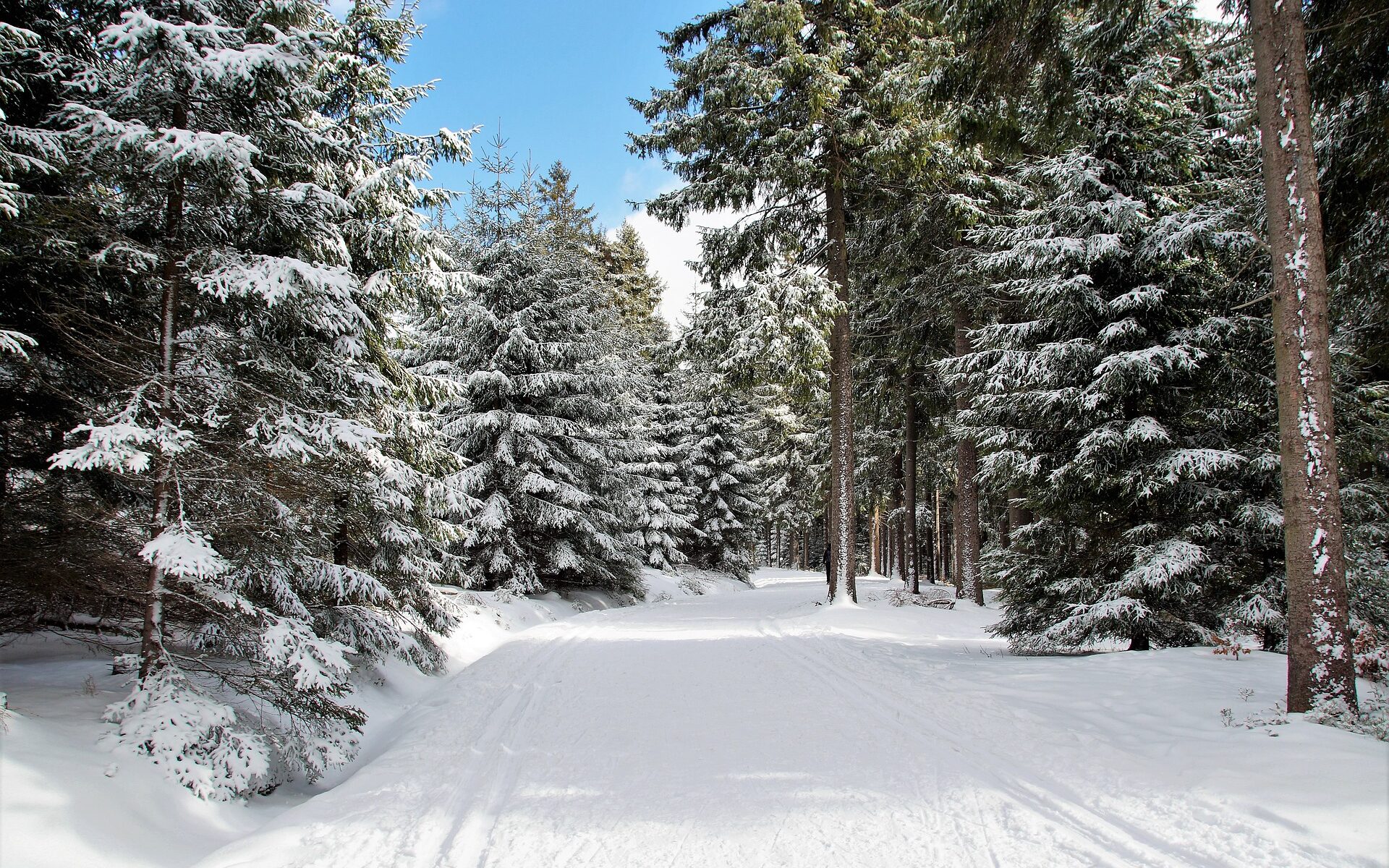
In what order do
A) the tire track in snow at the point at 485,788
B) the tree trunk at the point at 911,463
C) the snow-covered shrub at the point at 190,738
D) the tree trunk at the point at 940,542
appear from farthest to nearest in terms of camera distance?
1. the tree trunk at the point at 940,542
2. the tree trunk at the point at 911,463
3. the snow-covered shrub at the point at 190,738
4. the tire track in snow at the point at 485,788

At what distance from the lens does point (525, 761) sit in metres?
5.26

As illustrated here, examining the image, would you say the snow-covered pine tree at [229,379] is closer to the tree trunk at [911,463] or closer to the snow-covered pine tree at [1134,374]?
the snow-covered pine tree at [1134,374]

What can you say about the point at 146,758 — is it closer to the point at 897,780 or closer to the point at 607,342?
the point at 897,780

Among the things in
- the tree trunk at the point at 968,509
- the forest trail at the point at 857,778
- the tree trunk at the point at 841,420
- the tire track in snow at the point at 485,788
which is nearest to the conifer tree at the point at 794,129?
the tree trunk at the point at 841,420

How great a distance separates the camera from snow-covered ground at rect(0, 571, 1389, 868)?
361 centimetres

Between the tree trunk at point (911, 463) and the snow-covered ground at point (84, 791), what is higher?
the tree trunk at point (911, 463)

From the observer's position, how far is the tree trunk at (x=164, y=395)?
15.2 feet

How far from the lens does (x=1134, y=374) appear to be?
27.9 feet

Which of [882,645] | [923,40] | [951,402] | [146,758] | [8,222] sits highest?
[923,40]

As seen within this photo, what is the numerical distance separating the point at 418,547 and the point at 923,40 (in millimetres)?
13078

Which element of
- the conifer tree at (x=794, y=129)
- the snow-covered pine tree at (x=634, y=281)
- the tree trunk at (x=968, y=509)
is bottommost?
the tree trunk at (x=968, y=509)

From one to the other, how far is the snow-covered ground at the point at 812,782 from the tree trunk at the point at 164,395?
684 millimetres

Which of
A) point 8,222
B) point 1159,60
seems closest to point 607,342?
point 1159,60

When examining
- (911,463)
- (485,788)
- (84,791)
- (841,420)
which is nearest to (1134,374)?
(841,420)
